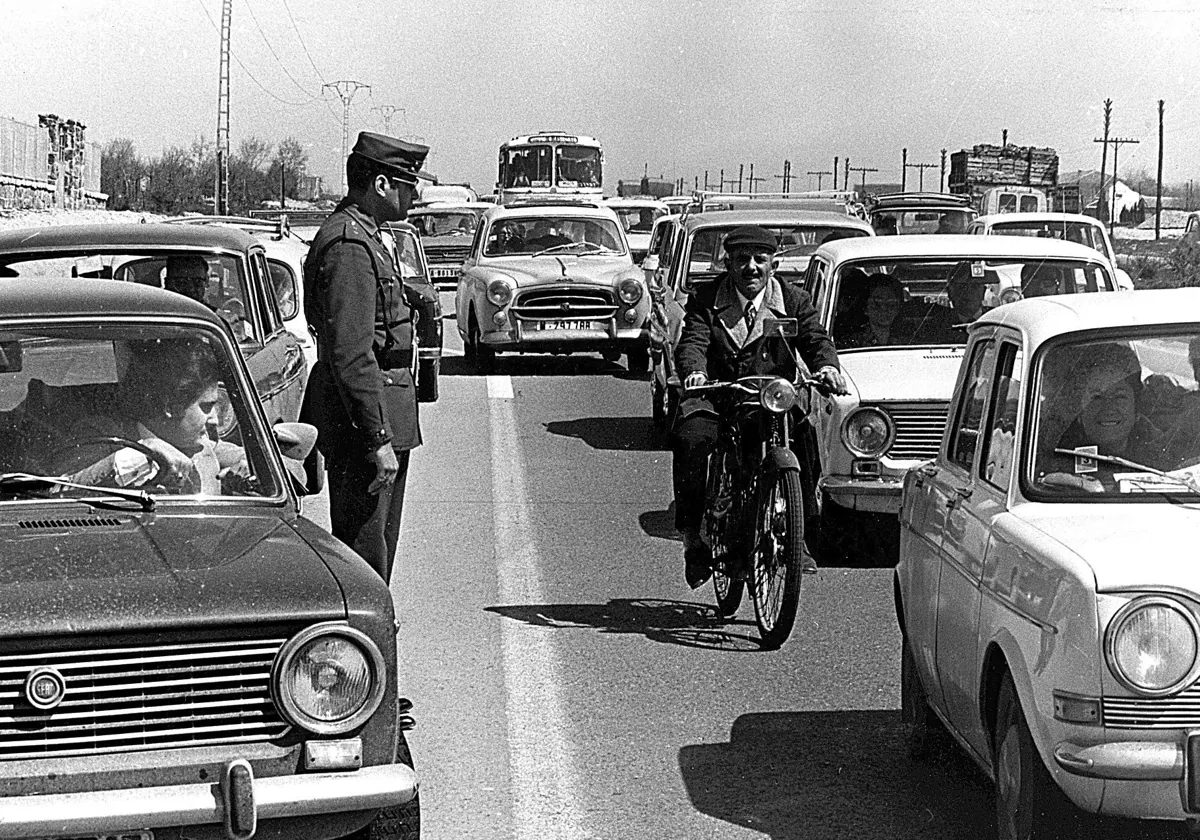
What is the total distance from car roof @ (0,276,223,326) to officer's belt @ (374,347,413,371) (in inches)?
48.9

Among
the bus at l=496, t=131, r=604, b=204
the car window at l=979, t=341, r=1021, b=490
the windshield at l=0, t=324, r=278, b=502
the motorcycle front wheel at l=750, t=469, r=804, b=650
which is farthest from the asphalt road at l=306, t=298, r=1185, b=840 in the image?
the bus at l=496, t=131, r=604, b=204

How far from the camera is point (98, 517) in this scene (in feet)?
16.6

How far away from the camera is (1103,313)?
5559mm

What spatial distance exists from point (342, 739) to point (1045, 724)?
169 centimetres

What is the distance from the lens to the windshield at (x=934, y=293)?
11141mm

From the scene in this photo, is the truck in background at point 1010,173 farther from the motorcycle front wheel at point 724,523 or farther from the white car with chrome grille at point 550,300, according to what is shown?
the motorcycle front wheel at point 724,523

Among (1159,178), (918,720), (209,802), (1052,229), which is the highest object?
(1159,178)

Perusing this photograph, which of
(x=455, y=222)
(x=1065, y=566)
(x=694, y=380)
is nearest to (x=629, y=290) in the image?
(x=694, y=380)

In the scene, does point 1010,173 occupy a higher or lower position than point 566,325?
higher

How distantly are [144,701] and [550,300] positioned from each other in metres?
16.4

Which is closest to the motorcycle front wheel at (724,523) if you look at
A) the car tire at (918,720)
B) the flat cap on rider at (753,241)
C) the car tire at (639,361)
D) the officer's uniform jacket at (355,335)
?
the flat cap on rider at (753,241)

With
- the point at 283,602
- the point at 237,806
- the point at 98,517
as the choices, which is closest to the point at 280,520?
the point at 98,517

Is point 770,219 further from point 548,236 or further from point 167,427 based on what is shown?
point 167,427

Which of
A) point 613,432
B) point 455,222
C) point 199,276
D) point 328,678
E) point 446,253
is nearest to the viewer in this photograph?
point 328,678
